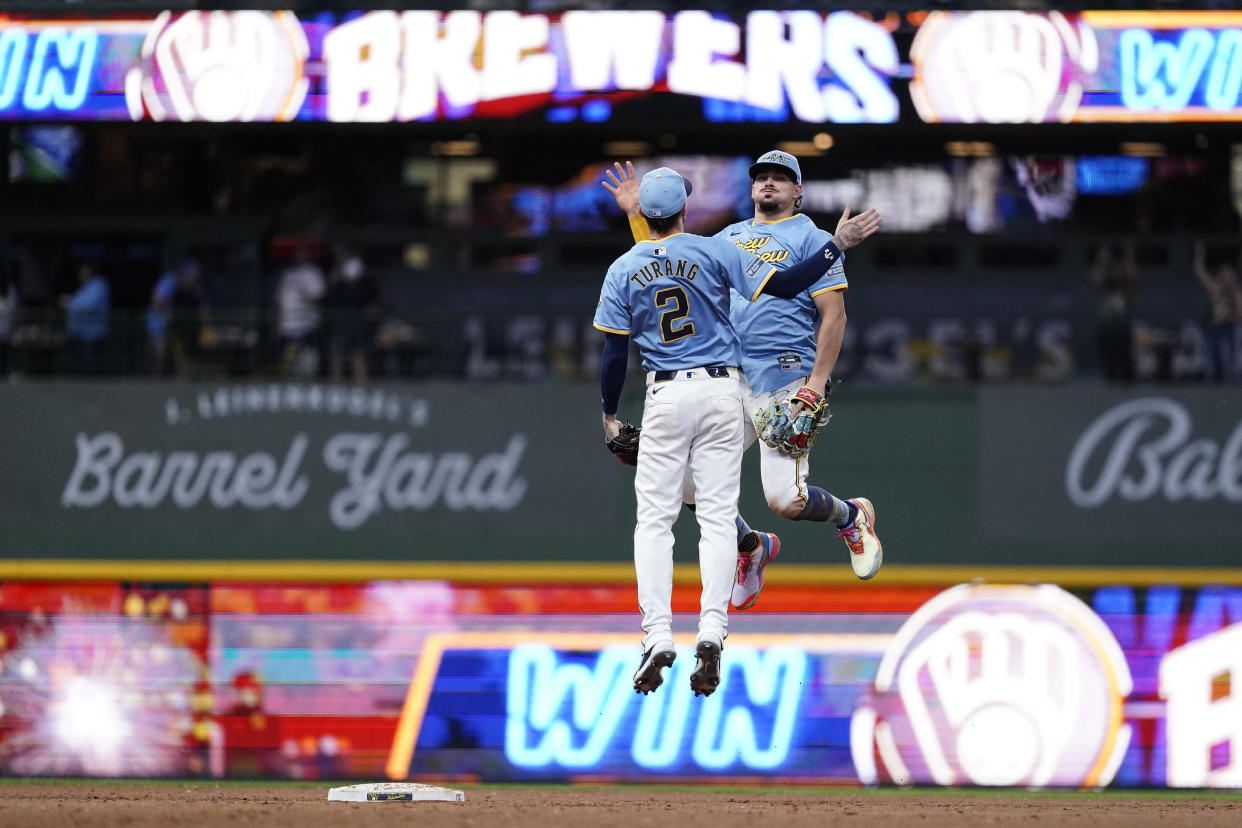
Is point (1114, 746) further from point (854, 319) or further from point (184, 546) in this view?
point (184, 546)

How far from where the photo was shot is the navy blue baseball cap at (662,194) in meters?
8.97

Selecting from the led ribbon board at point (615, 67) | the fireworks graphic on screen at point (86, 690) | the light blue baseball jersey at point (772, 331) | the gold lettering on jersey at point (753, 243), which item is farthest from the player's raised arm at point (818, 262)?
the led ribbon board at point (615, 67)

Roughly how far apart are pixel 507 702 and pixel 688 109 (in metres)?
6.39

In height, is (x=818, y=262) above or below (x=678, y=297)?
above

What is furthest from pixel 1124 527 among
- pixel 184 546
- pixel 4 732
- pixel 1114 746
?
pixel 4 732

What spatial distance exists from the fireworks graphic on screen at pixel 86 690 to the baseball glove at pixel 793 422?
9.34 m

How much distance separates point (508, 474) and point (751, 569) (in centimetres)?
949

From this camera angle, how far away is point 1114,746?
55.1 ft

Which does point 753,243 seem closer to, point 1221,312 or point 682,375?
point 682,375

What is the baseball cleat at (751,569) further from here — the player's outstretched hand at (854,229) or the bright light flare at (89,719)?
the bright light flare at (89,719)

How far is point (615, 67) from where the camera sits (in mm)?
18953

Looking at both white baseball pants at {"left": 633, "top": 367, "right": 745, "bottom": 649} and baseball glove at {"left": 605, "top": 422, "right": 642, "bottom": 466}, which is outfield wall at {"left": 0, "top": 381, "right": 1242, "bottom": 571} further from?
white baseball pants at {"left": 633, "top": 367, "right": 745, "bottom": 649}

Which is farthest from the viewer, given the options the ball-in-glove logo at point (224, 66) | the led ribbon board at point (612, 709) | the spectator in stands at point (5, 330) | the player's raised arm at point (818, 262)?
the spectator in stands at point (5, 330)

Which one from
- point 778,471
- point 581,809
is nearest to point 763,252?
point 778,471
